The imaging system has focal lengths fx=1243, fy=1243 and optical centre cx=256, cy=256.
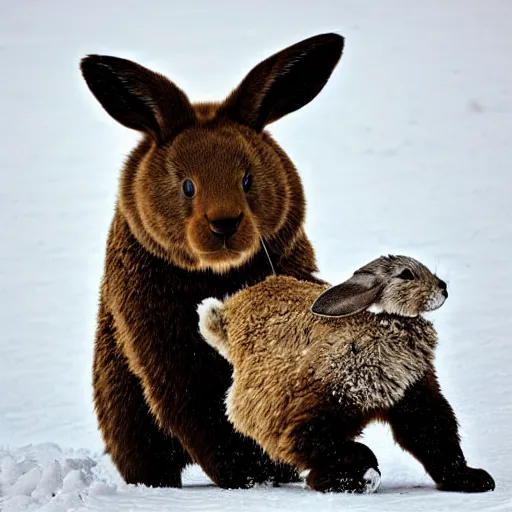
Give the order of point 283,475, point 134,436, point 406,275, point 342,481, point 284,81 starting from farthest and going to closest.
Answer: point 134,436, point 284,81, point 283,475, point 406,275, point 342,481

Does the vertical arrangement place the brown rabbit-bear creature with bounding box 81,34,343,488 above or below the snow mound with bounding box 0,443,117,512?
above

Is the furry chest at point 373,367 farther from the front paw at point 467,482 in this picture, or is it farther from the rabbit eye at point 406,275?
the front paw at point 467,482

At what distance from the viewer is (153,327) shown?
4.41 meters

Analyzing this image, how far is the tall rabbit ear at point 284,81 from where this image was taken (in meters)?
4.52

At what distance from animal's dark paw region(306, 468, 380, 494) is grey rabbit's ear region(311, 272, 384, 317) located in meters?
0.48

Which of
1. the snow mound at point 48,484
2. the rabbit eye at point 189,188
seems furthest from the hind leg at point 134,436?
the rabbit eye at point 189,188

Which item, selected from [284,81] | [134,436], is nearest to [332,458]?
[134,436]

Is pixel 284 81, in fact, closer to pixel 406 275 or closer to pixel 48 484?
pixel 406 275

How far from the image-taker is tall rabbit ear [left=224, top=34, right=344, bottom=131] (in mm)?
4520

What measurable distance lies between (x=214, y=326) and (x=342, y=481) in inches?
28.8

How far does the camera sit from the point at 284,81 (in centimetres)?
460

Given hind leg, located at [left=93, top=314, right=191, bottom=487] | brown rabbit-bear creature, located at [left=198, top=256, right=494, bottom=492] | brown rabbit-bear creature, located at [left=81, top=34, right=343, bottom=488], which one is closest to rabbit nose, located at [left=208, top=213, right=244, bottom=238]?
brown rabbit-bear creature, located at [left=81, top=34, right=343, bottom=488]

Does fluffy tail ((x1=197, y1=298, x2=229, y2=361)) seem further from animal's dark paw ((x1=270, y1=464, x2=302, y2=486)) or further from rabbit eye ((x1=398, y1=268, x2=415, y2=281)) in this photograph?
rabbit eye ((x1=398, y1=268, x2=415, y2=281))

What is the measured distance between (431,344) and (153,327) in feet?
3.43
